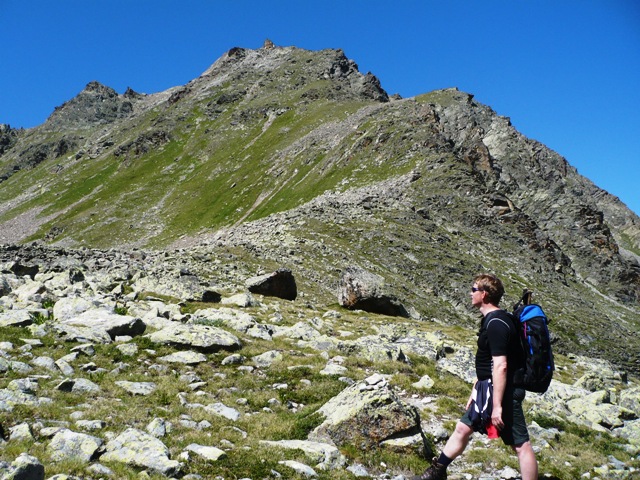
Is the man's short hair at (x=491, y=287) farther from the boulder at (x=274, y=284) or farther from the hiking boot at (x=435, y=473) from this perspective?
the boulder at (x=274, y=284)

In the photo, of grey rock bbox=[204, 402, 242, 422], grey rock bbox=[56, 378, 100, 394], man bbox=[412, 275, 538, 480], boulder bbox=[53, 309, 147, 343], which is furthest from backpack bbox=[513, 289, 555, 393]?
boulder bbox=[53, 309, 147, 343]

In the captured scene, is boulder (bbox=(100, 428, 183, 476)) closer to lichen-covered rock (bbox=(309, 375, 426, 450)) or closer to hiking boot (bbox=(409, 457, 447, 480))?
lichen-covered rock (bbox=(309, 375, 426, 450))

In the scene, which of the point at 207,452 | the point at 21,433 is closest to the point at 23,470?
the point at 21,433

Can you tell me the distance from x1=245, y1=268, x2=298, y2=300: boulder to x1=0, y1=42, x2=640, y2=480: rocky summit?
0.41 feet

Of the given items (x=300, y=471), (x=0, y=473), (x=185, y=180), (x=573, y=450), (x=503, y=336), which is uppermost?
(x=185, y=180)

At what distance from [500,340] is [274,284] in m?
27.3

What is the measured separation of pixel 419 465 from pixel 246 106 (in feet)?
638

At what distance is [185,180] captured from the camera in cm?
14525

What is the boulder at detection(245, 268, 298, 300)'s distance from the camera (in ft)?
111

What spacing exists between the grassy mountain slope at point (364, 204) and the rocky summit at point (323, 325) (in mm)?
469

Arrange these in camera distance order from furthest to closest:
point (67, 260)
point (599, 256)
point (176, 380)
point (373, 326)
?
point (599, 256), point (67, 260), point (373, 326), point (176, 380)

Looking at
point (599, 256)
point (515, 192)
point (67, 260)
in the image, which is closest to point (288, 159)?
point (515, 192)

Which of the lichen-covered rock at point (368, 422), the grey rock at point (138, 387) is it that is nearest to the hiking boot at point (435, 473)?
the lichen-covered rock at point (368, 422)

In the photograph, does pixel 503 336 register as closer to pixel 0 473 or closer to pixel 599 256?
pixel 0 473
